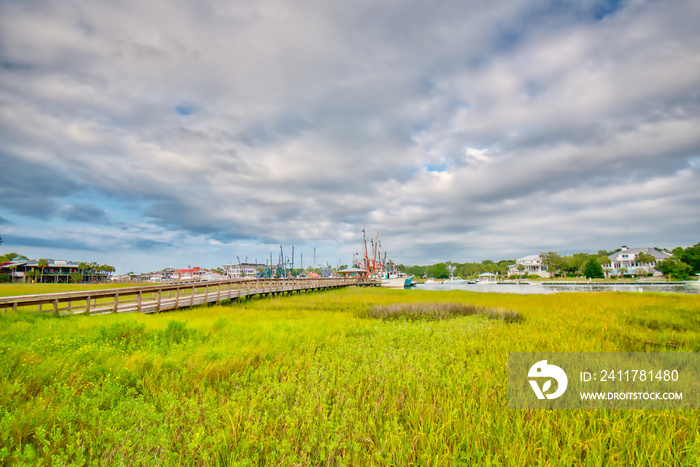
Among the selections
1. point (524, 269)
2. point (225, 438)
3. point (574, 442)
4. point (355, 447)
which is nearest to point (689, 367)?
point (574, 442)

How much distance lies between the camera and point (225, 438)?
126 inches

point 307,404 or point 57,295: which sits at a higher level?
point 57,295

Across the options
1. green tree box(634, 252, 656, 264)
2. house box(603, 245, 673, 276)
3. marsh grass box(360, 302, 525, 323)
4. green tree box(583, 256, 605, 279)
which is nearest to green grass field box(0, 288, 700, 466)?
marsh grass box(360, 302, 525, 323)

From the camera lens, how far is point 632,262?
106625mm

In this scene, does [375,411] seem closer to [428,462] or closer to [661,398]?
[428,462]

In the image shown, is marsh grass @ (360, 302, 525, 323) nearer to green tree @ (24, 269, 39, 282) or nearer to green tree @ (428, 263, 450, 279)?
green tree @ (24, 269, 39, 282)

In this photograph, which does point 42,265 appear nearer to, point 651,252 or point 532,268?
point 532,268

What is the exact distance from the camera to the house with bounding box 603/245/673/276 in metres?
100

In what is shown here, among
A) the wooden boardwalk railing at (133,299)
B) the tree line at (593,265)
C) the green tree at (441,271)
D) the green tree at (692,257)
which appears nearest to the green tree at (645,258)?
the tree line at (593,265)

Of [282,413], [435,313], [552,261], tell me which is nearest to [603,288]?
[435,313]

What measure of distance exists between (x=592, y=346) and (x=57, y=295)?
17.8 m

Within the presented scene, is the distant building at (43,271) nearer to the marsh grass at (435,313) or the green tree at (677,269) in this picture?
the marsh grass at (435,313)

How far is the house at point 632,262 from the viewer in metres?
100

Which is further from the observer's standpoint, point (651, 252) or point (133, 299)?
point (651, 252)
